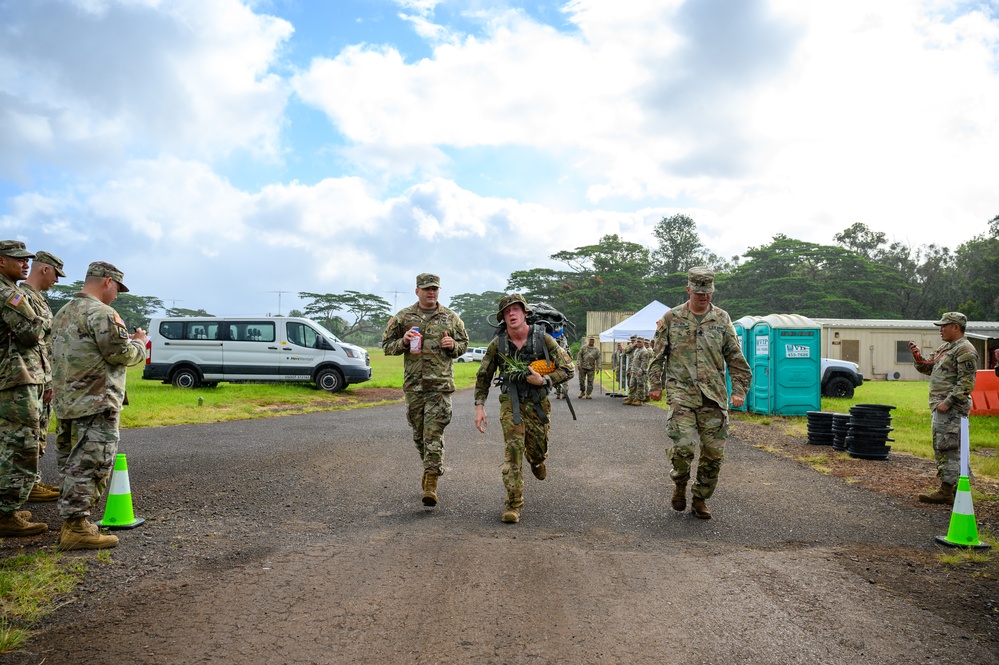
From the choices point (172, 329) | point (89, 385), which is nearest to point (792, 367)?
point (89, 385)

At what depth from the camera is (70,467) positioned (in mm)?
4586

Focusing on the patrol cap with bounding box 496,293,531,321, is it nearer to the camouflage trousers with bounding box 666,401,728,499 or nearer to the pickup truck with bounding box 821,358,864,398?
the camouflage trousers with bounding box 666,401,728,499

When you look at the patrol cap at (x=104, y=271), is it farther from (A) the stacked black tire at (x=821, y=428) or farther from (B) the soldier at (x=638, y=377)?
(B) the soldier at (x=638, y=377)

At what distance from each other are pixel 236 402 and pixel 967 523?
14.9 m

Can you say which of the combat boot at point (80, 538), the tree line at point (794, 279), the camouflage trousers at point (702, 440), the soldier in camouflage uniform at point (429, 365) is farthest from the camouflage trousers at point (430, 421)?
the tree line at point (794, 279)

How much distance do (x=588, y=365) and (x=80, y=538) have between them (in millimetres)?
15877

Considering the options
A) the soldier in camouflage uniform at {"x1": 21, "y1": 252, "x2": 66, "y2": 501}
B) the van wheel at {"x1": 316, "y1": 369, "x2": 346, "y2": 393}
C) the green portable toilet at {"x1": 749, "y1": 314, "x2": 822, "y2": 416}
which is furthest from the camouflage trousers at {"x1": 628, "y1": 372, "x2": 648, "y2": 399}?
→ the soldier in camouflage uniform at {"x1": 21, "y1": 252, "x2": 66, "y2": 501}

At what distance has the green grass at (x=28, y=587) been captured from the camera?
127 inches

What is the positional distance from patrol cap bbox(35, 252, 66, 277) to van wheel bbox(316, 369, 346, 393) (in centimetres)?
1407

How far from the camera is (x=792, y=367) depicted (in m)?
14.0

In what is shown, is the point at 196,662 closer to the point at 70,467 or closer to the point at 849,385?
the point at 70,467

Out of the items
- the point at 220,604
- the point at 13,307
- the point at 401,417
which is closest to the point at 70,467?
the point at 13,307

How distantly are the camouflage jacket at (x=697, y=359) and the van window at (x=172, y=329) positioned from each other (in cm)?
1652

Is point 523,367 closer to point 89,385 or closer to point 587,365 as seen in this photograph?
point 89,385
